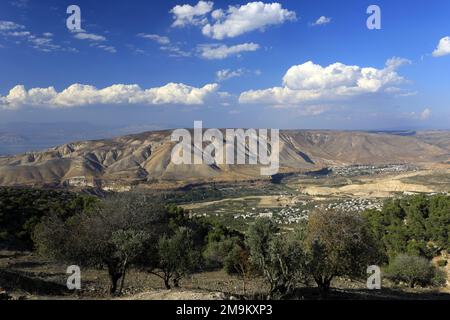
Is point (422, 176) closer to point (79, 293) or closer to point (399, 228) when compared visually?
point (399, 228)

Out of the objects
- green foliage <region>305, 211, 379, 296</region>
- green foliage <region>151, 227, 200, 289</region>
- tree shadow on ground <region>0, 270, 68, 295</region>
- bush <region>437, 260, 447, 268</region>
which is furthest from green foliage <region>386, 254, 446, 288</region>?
tree shadow on ground <region>0, 270, 68, 295</region>

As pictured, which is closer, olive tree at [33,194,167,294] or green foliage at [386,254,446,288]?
olive tree at [33,194,167,294]

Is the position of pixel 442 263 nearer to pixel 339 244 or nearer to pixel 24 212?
pixel 339 244

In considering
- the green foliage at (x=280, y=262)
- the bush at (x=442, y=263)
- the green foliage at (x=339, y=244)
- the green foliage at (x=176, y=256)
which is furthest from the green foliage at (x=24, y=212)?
the bush at (x=442, y=263)

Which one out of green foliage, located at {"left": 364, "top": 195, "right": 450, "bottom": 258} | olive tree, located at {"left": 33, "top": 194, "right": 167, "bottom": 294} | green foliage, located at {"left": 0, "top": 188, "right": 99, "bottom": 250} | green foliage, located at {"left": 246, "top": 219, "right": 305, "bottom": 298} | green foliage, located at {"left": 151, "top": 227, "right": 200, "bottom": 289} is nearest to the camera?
green foliage, located at {"left": 246, "top": 219, "right": 305, "bottom": 298}

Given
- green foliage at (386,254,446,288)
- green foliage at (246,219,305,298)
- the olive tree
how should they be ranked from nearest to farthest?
green foliage at (246,219,305,298)
the olive tree
green foliage at (386,254,446,288)

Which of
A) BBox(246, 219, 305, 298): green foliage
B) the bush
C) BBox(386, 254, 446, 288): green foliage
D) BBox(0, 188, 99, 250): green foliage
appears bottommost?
the bush

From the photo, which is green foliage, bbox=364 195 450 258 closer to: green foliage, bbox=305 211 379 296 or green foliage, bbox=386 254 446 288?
green foliage, bbox=386 254 446 288
